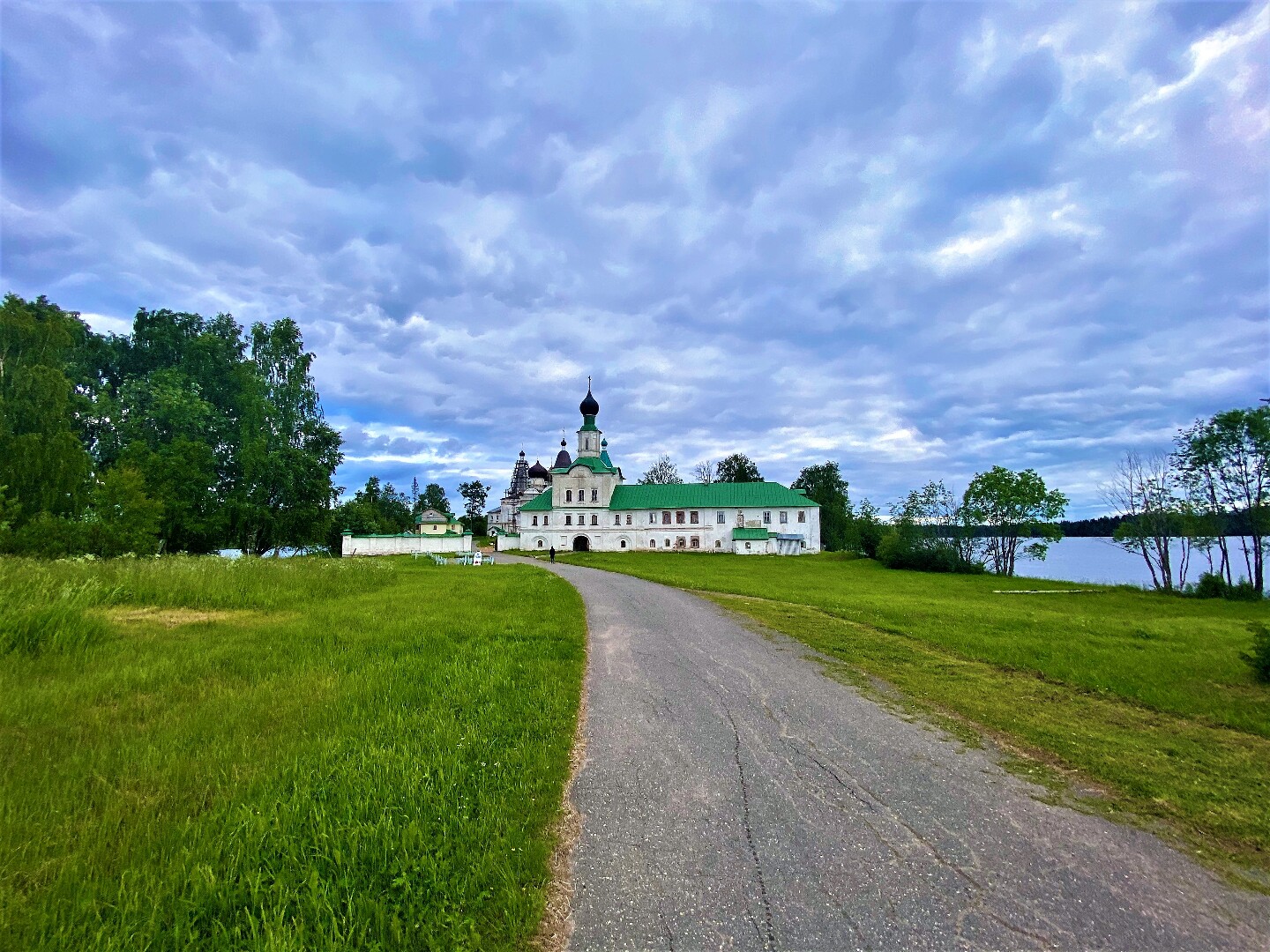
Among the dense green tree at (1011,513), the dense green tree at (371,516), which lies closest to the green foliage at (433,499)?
the dense green tree at (371,516)

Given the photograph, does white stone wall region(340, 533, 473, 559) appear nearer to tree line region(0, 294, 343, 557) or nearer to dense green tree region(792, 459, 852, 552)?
tree line region(0, 294, 343, 557)

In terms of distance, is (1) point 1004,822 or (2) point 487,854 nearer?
(2) point 487,854

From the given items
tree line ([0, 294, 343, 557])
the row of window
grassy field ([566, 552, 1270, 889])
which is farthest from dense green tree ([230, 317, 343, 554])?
grassy field ([566, 552, 1270, 889])

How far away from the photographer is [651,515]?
65.7 metres

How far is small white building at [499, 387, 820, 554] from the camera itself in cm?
6391

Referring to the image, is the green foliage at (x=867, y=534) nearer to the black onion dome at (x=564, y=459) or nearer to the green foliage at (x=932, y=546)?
the green foliage at (x=932, y=546)

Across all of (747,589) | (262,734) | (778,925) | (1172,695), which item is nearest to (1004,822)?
(778,925)

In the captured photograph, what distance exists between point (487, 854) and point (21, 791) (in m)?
3.70

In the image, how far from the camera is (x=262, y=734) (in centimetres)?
541

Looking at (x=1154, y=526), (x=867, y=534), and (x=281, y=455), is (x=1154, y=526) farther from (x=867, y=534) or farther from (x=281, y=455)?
(x=281, y=455)

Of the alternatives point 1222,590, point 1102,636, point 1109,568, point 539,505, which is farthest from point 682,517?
point 1102,636

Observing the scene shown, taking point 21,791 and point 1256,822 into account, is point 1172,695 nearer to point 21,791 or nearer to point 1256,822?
point 1256,822

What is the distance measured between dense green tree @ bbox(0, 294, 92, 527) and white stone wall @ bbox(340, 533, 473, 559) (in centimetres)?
1929

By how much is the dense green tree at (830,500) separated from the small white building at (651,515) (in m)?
15.1
